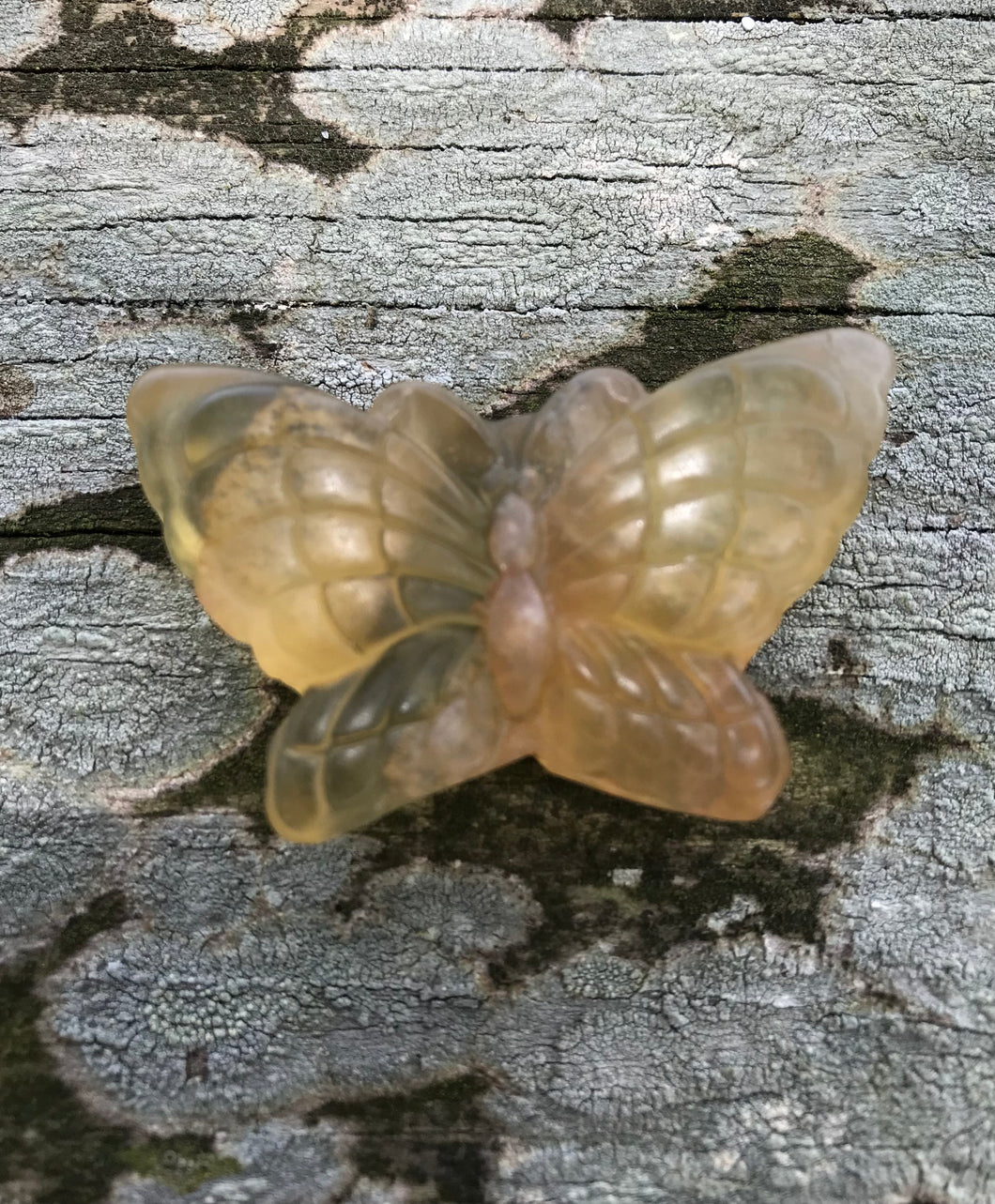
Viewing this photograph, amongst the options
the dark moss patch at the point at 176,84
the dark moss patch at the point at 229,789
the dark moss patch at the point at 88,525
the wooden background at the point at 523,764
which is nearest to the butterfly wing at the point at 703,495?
the wooden background at the point at 523,764

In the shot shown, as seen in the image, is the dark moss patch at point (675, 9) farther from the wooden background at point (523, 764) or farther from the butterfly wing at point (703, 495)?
the butterfly wing at point (703, 495)

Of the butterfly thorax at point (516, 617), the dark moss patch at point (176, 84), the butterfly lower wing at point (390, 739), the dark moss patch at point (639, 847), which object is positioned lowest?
the dark moss patch at point (639, 847)

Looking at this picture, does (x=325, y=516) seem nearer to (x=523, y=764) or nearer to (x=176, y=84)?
(x=523, y=764)

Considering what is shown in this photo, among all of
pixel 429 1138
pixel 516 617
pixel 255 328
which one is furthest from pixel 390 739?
pixel 255 328

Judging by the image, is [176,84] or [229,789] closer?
[229,789]

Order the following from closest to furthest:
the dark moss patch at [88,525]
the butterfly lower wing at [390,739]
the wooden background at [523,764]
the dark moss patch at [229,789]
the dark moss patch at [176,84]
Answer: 1. the butterfly lower wing at [390,739]
2. the wooden background at [523,764]
3. the dark moss patch at [229,789]
4. the dark moss patch at [88,525]
5. the dark moss patch at [176,84]

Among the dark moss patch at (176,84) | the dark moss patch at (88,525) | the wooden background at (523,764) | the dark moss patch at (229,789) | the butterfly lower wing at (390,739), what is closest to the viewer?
the butterfly lower wing at (390,739)
